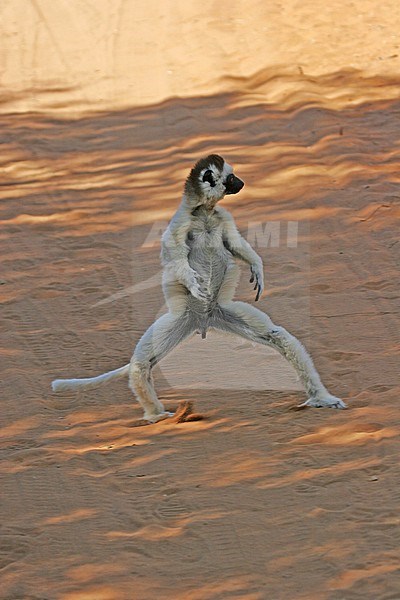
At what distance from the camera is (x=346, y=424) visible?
5.73m

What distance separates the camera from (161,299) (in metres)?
8.09

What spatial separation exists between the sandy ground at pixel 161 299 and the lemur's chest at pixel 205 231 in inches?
38.6

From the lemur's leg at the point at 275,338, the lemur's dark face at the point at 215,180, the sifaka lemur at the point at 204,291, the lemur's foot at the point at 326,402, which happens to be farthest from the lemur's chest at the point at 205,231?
the lemur's foot at the point at 326,402

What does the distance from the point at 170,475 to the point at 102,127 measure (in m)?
7.65

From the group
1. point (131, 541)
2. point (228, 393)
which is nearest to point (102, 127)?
point (228, 393)

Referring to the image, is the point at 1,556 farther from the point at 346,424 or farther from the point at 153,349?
the point at 346,424

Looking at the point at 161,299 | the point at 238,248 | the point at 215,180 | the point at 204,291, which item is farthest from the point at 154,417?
the point at 161,299

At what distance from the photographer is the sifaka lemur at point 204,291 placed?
19.4ft

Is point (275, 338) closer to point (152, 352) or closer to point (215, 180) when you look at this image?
point (152, 352)

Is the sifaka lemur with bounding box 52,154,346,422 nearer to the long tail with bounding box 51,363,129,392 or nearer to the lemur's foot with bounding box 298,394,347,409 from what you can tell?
the lemur's foot with bounding box 298,394,347,409

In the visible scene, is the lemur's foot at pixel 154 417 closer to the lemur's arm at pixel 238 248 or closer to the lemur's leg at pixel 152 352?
the lemur's leg at pixel 152 352

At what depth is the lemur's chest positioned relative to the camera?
237 inches

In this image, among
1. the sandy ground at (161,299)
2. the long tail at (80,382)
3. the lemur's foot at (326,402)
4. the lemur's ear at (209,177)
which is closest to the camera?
the sandy ground at (161,299)

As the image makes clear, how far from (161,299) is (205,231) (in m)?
2.12
